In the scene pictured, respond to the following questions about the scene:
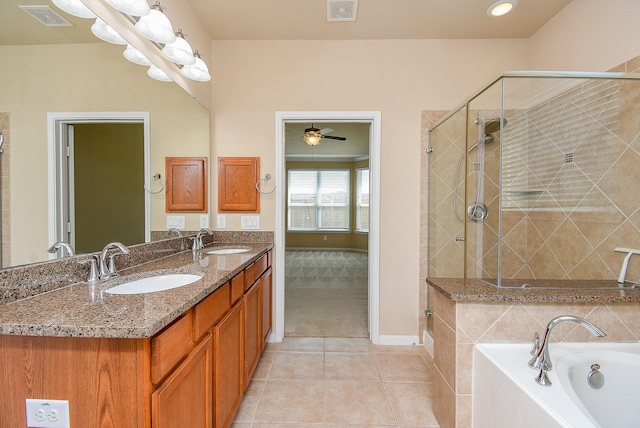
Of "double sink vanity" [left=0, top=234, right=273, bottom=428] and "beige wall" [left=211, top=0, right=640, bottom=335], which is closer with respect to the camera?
"double sink vanity" [left=0, top=234, right=273, bottom=428]

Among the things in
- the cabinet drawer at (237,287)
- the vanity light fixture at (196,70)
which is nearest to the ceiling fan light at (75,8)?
the vanity light fixture at (196,70)

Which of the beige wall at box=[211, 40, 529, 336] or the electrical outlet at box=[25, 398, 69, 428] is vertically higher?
the beige wall at box=[211, 40, 529, 336]

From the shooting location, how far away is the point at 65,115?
1171 mm

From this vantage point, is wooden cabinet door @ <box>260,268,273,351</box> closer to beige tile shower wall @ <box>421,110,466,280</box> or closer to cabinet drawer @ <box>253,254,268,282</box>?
cabinet drawer @ <box>253,254,268,282</box>

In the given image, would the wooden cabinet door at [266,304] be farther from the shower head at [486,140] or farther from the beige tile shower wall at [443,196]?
the shower head at [486,140]

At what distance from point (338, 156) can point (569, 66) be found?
16.6ft

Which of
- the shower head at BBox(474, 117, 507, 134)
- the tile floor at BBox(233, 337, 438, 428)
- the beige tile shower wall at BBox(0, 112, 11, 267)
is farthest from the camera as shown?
the shower head at BBox(474, 117, 507, 134)

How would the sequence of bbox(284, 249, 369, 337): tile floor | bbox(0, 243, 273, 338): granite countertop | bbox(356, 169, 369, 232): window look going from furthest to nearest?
bbox(356, 169, 369, 232): window, bbox(284, 249, 369, 337): tile floor, bbox(0, 243, 273, 338): granite countertop

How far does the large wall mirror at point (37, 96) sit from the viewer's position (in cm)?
96

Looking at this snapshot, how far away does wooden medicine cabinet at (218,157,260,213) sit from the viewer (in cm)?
248

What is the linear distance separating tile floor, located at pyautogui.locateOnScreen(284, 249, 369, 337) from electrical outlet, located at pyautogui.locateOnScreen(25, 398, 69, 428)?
2.00 meters

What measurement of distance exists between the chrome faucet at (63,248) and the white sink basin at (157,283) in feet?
0.79

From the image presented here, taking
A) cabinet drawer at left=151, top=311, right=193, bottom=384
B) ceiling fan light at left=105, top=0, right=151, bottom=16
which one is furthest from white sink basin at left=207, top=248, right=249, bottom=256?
ceiling fan light at left=105, top=0, right=151, bottom=16

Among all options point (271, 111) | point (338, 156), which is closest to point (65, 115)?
point (271, 111)
